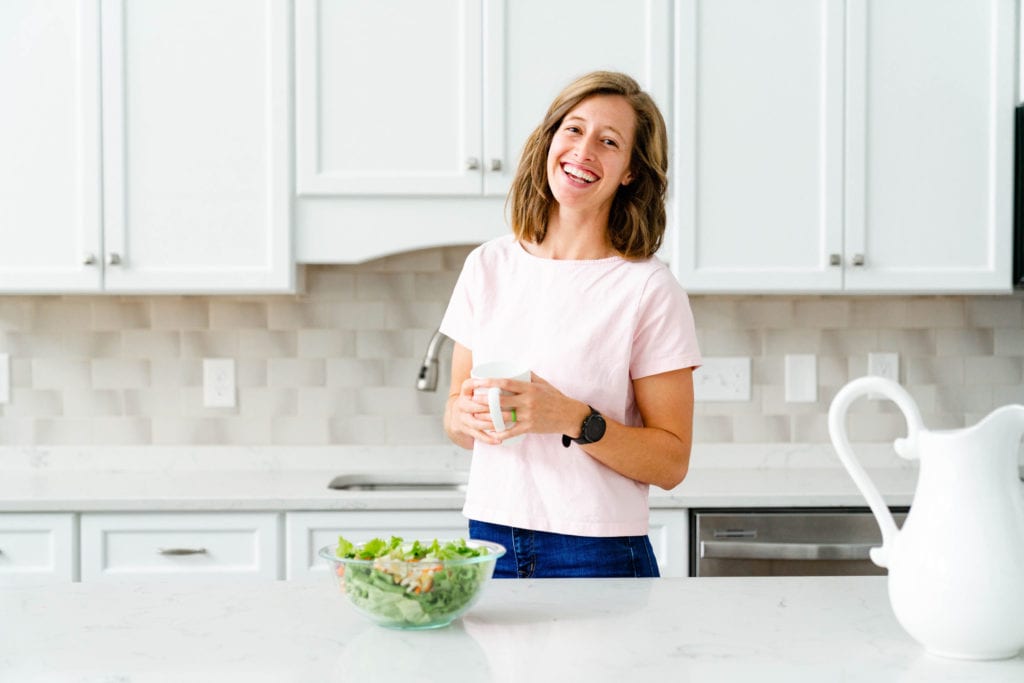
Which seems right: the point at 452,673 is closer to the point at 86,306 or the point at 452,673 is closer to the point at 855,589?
the point at 855,589

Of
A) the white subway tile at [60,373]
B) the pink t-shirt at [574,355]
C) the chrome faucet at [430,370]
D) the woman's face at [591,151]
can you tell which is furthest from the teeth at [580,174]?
the white subway tile at [60,373]

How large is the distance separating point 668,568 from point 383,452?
35.4 inches

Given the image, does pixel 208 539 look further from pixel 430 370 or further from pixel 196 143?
pixel 196 143

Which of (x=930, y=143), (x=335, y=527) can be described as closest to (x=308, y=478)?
(x=335, y=527)

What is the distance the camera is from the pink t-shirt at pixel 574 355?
1.50 metres

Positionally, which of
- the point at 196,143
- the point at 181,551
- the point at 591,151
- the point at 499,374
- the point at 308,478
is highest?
the point at 196,143

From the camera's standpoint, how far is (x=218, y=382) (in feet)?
9.60

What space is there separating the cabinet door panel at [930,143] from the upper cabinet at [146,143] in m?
1.42

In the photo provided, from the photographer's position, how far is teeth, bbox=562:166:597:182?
156 centimetres

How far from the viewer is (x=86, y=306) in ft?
9.61

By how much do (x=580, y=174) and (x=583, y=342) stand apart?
9.8 inches

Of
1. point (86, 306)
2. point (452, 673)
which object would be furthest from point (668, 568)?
point (86, 306)

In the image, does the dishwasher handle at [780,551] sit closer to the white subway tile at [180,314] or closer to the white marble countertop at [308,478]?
the white marble countertop at [308,478]

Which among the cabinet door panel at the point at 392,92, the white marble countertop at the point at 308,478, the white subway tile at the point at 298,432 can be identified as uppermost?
the cabinet door panel at the point at 392,92
